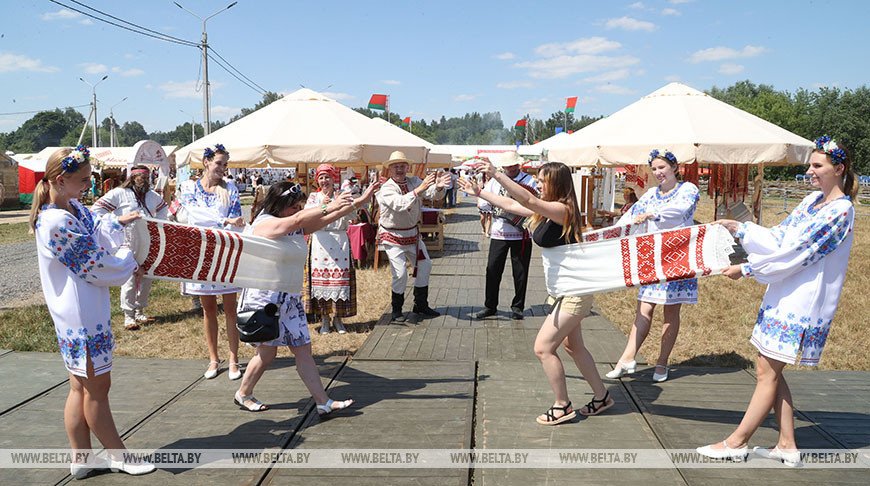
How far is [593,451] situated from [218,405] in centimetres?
280

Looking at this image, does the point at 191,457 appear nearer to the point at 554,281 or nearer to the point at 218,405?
the point at 218,405

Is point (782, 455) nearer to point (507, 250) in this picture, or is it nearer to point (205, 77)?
point (507, 250)

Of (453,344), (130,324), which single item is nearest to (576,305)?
(453,344)

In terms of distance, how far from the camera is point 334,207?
3.89 metres

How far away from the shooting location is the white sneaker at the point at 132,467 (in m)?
3.45

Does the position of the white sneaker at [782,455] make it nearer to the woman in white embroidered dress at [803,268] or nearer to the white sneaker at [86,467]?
the woman in white embroidered dress at [803,268]

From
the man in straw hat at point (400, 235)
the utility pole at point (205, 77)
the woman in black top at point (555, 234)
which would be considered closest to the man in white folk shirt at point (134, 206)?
the man in straw hat at point (400, 235)

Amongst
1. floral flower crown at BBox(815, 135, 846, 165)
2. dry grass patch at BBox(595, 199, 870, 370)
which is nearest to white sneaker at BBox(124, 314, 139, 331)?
dry grass patch at BBox(595, 199, 870, 370)

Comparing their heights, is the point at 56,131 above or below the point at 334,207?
above

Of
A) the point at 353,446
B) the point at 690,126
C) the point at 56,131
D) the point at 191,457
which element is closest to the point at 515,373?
the point at 353,446

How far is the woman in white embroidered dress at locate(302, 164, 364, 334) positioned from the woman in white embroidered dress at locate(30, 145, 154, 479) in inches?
123

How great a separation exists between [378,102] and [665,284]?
22.7 meters

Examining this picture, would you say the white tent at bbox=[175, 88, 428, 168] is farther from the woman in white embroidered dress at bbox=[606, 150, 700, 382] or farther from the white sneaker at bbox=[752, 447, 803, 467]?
the white sneaker at bbox=[752, 447, 803, 467]

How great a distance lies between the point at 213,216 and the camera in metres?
5.18
